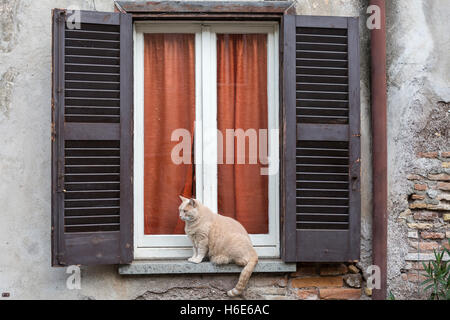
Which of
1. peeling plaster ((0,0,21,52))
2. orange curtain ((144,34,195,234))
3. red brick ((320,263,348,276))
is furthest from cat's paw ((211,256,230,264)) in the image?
peeling plaster ((0,0,21,52))

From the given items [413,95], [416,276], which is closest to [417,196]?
[416,276]

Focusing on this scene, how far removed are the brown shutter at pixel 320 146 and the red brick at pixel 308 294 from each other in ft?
1.06

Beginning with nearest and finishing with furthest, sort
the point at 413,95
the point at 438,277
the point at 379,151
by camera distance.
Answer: the point at 438,277, the point at 379,151, the point at 413,95

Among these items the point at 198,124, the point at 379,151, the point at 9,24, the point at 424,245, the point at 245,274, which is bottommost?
the point at 245,274

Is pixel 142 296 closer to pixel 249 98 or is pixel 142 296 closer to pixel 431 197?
pixel 249 98

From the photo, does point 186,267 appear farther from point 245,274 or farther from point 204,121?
point 204,121

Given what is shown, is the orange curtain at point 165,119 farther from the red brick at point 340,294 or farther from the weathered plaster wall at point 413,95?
the weathered plaster wall at point 413,95

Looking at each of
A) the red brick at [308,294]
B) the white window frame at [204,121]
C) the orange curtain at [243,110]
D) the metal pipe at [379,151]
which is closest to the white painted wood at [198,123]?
the white window frame at [204,121]

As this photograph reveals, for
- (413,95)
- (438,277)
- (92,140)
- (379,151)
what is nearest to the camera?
(92,140)

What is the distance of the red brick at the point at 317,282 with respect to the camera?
12.4 ft

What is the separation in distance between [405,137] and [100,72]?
2.46 meters

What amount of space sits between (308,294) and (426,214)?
1.15m

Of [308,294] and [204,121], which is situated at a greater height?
[204,121]

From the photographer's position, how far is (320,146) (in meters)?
3.67
